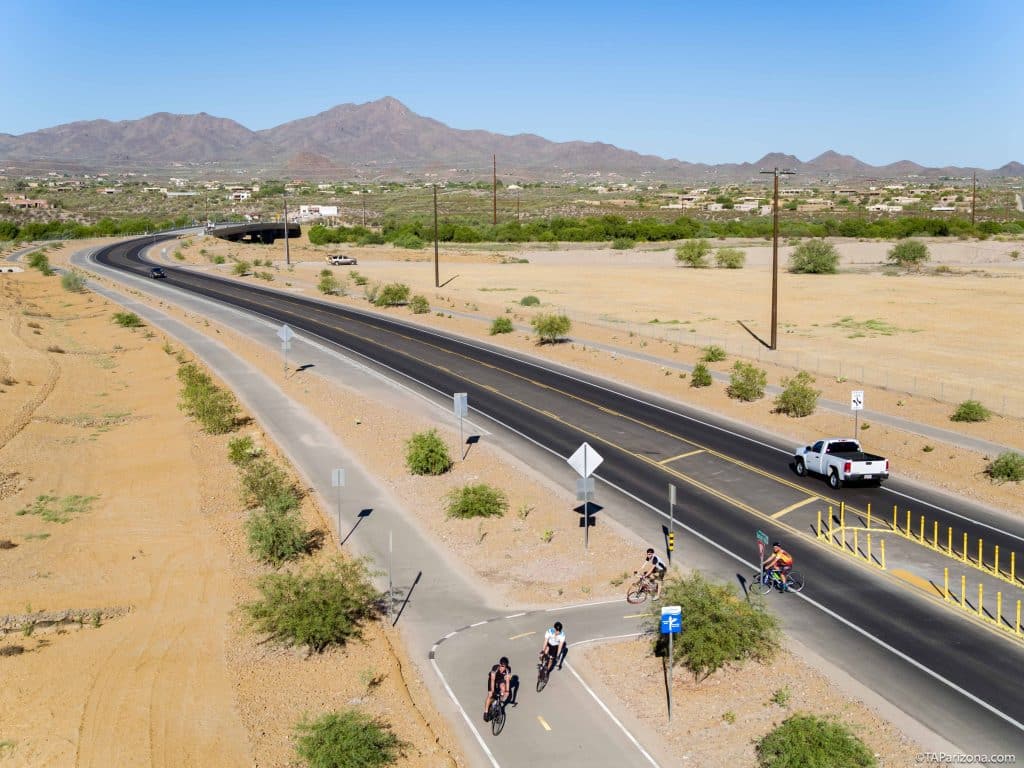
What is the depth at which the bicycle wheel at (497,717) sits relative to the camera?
16.6 m

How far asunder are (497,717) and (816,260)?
3954 inches

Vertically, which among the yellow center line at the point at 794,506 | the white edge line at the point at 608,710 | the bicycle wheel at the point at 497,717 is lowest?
the yellow center line at the point at 794,506

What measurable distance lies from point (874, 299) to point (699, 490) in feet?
196

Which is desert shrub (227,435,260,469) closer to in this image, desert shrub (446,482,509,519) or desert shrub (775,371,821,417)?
desert shrub (446,482,509,519)

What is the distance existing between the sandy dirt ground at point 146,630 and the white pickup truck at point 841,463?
51.1ft

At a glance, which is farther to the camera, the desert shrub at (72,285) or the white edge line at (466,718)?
the desert shrub at (72,285)

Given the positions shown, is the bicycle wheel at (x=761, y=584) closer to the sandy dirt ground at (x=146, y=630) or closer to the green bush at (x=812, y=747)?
the green bush at (x=812, y=747)

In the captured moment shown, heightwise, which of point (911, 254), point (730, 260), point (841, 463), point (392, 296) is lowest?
point (841, 463)

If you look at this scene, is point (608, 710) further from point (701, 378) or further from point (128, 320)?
point (128, 320)

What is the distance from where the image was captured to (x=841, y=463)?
29.8 meters

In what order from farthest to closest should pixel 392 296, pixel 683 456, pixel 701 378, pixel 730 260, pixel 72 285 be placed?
pixel 730 260 < pixel 72 285 < pixel 392 296 < pixel 701 378 < pixel 683 456

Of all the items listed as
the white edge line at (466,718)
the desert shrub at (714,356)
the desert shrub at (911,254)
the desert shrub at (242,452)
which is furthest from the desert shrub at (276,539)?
the desert shrub at (911,254)

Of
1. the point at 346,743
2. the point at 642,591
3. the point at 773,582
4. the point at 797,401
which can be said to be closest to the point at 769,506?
the point at 773,582

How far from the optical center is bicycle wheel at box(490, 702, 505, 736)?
16578 millimetres
